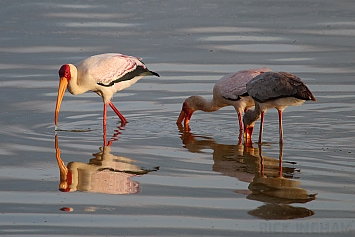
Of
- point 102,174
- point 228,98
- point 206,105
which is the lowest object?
point 102,174

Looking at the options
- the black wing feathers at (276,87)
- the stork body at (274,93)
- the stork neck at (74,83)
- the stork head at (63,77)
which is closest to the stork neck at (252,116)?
the stork body at (274,93)

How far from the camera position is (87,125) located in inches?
469

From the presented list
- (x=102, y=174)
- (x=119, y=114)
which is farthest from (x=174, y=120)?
(x=102, y=174)

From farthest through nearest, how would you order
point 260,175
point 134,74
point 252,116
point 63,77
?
point 134,74
point 63,77
point 252,116
point 260,175

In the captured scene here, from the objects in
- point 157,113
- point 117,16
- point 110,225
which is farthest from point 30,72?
point 110,225

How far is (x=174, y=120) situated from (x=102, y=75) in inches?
49.8

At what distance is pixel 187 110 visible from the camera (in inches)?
485

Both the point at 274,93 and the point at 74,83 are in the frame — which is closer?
the point at 274,93

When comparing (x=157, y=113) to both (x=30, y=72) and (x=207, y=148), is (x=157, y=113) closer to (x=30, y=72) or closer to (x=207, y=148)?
(x=207, y=148)

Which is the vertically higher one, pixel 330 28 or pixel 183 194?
pixel 330 28

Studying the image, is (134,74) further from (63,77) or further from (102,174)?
(102,174)

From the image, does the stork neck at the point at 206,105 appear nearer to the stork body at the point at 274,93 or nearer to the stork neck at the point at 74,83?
the stork body at the point at 274,93

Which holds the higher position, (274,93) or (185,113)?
(274,93)

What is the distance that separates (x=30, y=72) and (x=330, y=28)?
6.86m
